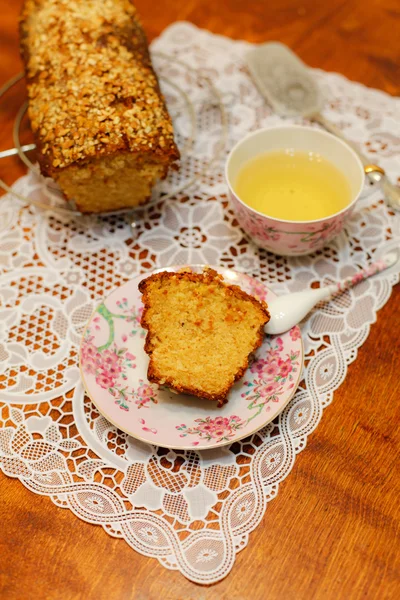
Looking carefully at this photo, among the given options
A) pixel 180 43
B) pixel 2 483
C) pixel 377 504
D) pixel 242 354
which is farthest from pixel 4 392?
pixel 180 43

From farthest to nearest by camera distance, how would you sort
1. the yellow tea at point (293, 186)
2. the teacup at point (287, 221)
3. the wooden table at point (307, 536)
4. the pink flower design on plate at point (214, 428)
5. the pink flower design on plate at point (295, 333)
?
the yellow tea at point (293, 186), the teacup at point (287, 221), the pink flower design on plate at point (295, 333), the pink flower design on plate at point (214, 428), the wooden table at point (307, 536)

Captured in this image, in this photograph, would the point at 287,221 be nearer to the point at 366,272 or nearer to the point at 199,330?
the point at 366,272

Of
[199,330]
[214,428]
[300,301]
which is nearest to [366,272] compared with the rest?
[300,301]

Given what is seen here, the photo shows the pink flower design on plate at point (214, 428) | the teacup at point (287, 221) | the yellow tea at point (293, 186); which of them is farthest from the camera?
the yellow tea at point (293, 186)

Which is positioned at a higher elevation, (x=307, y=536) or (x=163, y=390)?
(x=163, y=390)

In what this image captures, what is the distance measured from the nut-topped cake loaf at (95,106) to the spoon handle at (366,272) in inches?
25.5

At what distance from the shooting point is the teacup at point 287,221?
1646 mm

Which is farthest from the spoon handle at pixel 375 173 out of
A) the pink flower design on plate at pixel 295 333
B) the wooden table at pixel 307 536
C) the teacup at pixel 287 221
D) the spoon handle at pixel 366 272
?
the pink flower design on plate at pixel 295 333

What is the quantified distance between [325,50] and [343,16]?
10.8 inches

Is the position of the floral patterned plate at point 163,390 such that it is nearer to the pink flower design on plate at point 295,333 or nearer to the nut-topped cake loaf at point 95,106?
the pink flower design on plate at point 295,333

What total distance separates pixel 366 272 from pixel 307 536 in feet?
2.67

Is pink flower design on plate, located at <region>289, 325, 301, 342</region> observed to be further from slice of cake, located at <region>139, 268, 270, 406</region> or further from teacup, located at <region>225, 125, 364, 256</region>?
teacup, located at <region>225, 125, 364, 256</region>

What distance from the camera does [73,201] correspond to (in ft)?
6.31

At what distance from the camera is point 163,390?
1.48 m
